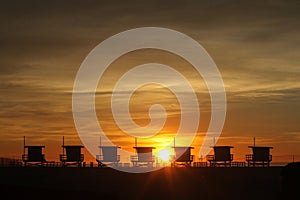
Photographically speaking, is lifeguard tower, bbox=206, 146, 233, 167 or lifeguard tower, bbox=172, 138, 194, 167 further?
lifeguard tower, bbox=172, 138, 194, 167

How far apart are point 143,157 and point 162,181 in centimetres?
851

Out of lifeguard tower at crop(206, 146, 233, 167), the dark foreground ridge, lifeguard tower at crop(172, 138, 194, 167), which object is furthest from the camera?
lifeguard tower at crop(172, 138, 194, 167)

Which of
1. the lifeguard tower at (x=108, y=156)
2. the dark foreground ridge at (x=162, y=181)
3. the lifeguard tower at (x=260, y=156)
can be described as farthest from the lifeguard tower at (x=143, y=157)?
the lifeguard tower at (x=260, y=156)

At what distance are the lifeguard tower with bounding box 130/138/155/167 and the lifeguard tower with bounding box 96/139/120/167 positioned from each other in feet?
3.25

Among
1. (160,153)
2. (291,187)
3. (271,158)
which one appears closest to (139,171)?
(160,153)

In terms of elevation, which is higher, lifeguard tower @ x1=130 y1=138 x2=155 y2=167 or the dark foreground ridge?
lifeguard tower @ x1=130 y1=138 x2=155 y2=167

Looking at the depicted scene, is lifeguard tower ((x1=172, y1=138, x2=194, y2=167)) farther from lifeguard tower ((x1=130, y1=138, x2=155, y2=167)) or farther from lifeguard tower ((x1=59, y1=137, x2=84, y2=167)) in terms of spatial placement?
lifeguard tower ((x1=59, y1=137, x2=84, y2=167))

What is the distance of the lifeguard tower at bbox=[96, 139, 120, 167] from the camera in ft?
145

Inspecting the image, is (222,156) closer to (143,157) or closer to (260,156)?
(260,156)

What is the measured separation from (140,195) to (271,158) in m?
13.4

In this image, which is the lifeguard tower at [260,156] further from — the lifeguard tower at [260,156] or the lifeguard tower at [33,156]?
the lifeguard tower at [33,156]

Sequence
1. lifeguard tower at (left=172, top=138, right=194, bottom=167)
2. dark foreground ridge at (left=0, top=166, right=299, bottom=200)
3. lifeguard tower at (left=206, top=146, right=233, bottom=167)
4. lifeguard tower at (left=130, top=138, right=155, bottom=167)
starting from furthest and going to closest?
1. lifeguard tower at (left=172, top=138, right=194, bottom=167)
2. lifeguard tower at (left=206, top=146, right=233, bottom=167)
3. lifeguard tower at (left=130, top=138, right=155, bottom=167)
4. dark foreground ridge at (left=0, top=166, right=299, bottom=200)

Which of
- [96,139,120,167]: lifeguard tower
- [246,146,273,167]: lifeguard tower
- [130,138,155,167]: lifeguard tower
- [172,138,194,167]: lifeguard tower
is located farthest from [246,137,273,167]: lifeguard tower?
[96,139,120,167]: lifeguard tower

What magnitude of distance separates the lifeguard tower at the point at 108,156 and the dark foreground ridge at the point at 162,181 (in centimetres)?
500
